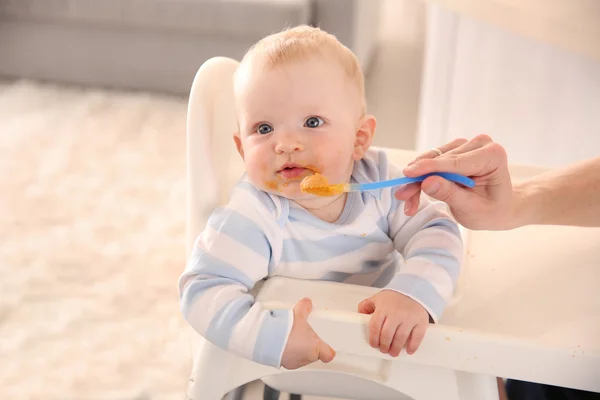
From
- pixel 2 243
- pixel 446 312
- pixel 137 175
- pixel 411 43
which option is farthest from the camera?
pixel 411 43

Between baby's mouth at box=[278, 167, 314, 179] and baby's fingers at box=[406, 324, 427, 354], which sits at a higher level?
baby's mouth at box=[278, 167, 314, 179]

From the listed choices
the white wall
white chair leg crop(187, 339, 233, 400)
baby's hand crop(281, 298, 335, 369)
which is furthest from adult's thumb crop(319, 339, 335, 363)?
the white wall

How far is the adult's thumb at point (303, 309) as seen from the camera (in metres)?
0.62

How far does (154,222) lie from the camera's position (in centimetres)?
160

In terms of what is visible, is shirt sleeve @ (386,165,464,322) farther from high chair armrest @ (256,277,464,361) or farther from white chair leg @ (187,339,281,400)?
white chair leg @ (187,339,281,400)

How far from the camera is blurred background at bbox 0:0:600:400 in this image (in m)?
1.18

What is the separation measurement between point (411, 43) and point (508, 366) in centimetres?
225

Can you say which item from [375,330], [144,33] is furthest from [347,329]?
[144,33]

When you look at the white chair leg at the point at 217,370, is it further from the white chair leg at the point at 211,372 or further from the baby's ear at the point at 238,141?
the baby's ear at the point at 238,141

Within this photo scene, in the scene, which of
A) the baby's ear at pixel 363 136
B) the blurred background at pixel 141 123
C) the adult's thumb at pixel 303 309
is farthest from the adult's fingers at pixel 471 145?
the blurred background at pixel 141 123

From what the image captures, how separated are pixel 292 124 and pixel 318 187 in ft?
0.27

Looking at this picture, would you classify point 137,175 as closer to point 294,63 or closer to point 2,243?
point 2,243

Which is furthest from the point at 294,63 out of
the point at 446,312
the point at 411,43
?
the point at 411,43

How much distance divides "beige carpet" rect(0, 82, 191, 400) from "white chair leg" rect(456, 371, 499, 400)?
64 centimetres
